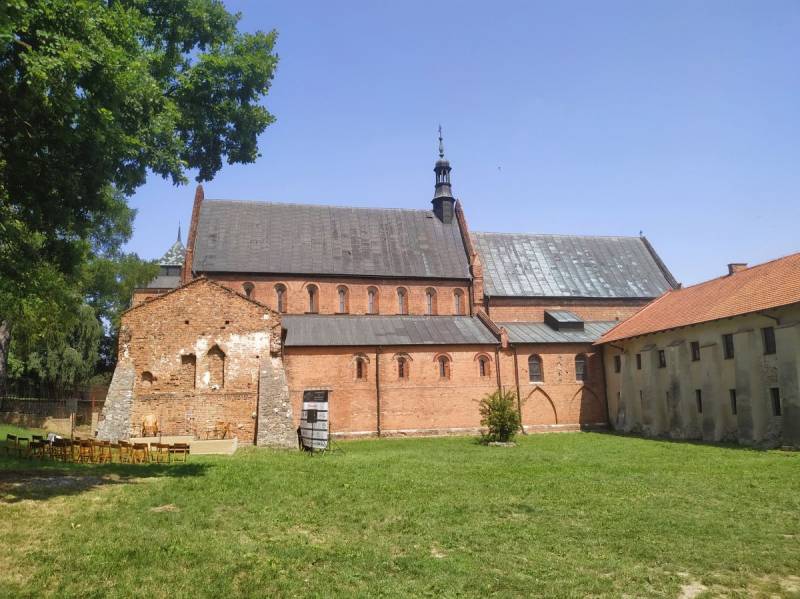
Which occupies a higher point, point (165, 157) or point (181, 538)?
point (165, 157)

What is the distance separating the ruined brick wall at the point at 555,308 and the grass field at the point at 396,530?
19778 millimetres

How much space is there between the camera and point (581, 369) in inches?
1325

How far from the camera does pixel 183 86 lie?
1609 centimetres

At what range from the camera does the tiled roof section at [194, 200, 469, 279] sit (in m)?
33.4

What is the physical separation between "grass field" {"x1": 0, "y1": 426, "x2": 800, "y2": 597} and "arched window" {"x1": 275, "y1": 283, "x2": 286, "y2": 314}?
660 inches

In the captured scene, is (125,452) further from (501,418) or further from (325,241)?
(325,241)

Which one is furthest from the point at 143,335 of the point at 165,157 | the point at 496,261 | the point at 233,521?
the point at 496,261


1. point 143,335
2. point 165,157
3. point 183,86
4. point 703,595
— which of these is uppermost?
point 183,86

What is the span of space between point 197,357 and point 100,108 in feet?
45.4

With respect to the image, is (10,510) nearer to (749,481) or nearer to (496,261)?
(749,481)

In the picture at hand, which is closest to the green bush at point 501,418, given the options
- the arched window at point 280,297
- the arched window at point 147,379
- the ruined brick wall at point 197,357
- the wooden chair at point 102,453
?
the ruined brick wall at point 197,357

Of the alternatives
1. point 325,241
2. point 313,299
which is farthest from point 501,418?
point 325,241

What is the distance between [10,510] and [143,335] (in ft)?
43.5

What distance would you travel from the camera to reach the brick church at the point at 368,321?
75.3 ft
